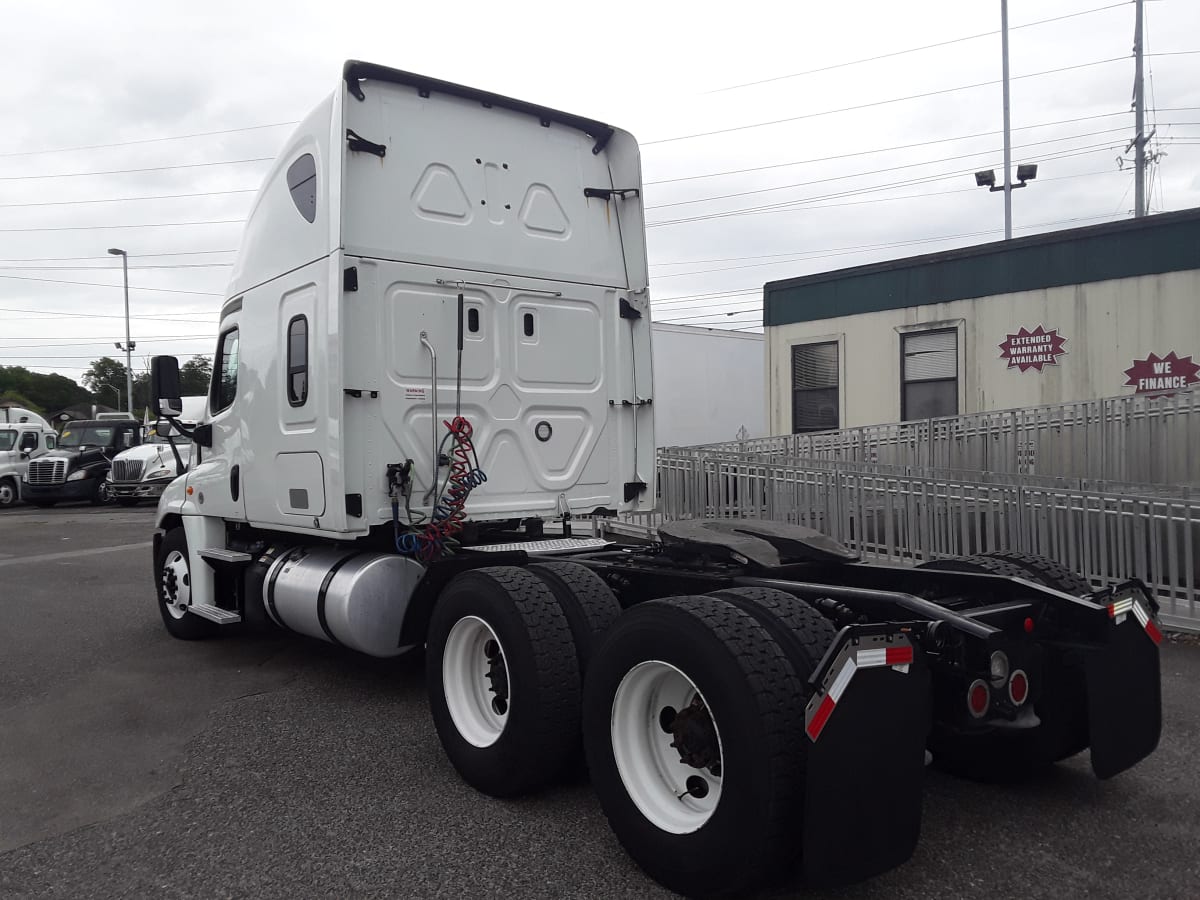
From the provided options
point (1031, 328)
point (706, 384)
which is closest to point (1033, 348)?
point (1031, 328)

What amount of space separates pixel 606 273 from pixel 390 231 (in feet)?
5.20

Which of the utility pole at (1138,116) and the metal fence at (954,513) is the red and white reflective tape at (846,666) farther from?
the utility pole at (1138,116)

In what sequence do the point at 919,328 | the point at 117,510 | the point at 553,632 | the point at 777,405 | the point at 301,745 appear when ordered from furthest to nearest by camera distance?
the point at 117,510, the point at 777,405, the point at 919,328, the point at 301,745, the point at 553,632

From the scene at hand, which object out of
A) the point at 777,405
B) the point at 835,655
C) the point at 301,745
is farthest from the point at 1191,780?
the point at 777,405

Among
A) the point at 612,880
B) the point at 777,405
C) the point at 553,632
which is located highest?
the point at 777,405

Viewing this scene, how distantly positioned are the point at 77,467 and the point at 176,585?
18808 mm

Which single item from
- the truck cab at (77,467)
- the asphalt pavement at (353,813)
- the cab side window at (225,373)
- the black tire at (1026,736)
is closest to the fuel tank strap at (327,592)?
the asphalt pavement at (353,813)

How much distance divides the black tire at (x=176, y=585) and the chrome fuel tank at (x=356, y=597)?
2037 millimetres

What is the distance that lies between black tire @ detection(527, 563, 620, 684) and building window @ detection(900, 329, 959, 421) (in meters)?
9.39


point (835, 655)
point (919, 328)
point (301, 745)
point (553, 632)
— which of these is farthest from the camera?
point (919, 328)

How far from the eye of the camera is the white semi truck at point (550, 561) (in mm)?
3020

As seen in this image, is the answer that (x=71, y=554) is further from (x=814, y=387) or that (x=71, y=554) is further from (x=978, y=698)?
(x=978, y=698)

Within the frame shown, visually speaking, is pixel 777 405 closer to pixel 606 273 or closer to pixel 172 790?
pixel 606 273

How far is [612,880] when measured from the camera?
11.2 ft
